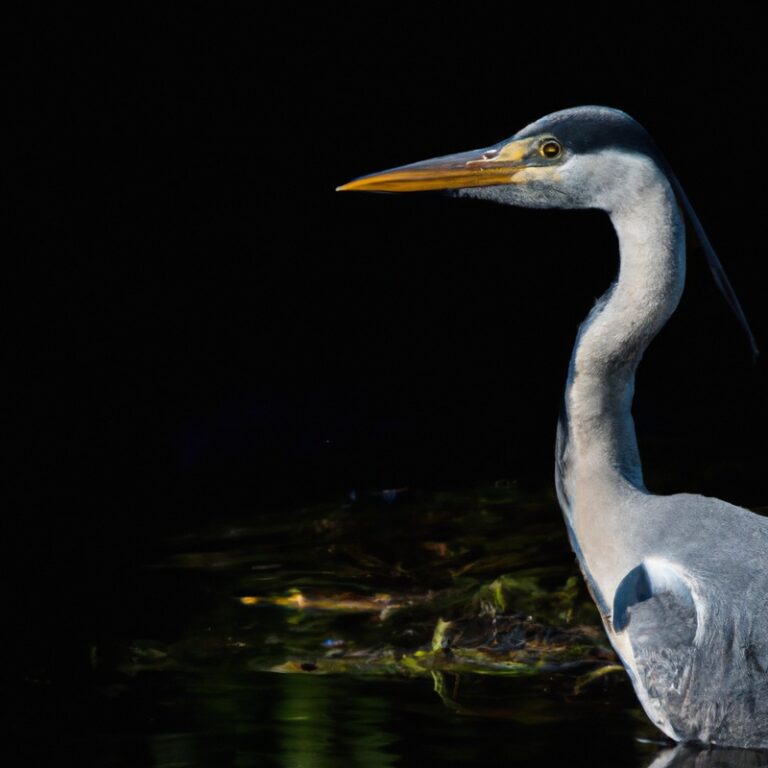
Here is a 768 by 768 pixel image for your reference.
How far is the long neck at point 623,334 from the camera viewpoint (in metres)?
4.27

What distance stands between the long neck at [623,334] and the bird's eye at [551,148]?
0.81ft

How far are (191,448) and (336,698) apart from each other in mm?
3430

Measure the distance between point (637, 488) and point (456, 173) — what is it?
105 cm

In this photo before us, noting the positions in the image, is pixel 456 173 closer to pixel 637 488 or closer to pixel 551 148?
pixel 551 148

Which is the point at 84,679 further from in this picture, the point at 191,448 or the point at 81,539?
the point at 191,448

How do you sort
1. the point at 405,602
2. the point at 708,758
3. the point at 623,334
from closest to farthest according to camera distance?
1. the point at 708,758
2. the point at 623,334
3. the point at 405,602

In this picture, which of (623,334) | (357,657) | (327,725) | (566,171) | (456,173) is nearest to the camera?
(327,725)

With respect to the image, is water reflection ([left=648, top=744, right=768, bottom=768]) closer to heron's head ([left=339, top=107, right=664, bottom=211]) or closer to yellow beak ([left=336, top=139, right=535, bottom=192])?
heron's head ([left=339, top=107, right=664, bottom=211])

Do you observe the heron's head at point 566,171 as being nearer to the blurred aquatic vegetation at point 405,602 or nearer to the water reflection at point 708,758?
the water reflection at point 708,758

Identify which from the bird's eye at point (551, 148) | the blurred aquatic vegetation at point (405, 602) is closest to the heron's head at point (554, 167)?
the bird's eye at point (551, 148)

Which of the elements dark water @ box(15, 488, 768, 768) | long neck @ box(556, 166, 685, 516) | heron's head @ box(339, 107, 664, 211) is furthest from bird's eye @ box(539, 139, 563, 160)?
dark water @ box(15, 488, 768, 768)

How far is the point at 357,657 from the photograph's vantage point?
486 centimetres

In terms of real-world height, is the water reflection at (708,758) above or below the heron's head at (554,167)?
below

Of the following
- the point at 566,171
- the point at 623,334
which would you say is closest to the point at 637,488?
the point at 623,334
